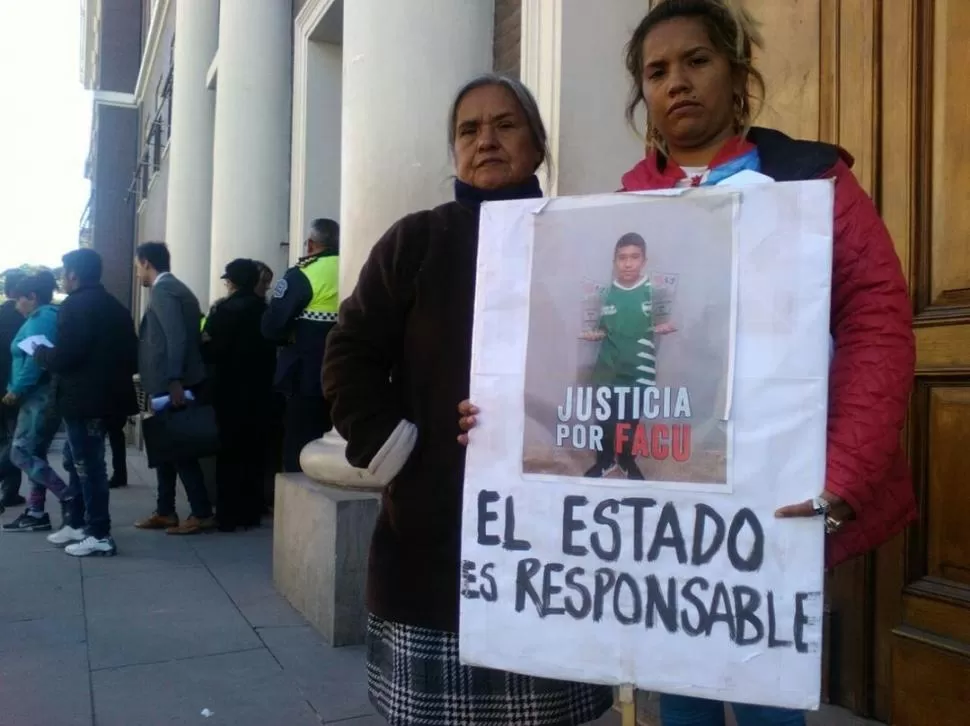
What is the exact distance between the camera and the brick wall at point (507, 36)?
13.6 ft

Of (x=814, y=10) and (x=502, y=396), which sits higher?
(x=814, y=10)

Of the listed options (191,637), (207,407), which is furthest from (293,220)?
(191,637)

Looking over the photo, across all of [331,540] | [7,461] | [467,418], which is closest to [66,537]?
[7,461]

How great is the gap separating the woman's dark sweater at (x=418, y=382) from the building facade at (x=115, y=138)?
26787 mm

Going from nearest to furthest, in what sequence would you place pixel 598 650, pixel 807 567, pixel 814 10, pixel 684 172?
pixel 807 567
pixel 598 650
pixel 684 172
pixel 814 10

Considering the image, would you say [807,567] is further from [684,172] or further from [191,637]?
[191,637]

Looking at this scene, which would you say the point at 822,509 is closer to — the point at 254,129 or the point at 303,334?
the point at 303,334

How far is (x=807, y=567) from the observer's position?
4.77 ft

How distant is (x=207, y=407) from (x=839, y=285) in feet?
17.2

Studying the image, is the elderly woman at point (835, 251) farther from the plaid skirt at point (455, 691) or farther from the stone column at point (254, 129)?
the stone column at point (254, 129)

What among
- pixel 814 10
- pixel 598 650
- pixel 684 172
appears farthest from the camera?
pixel 814 10

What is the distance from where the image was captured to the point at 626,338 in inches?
61.9

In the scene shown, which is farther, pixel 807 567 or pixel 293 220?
pixel 293 220

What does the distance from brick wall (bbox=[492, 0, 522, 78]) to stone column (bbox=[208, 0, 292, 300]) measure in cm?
390
